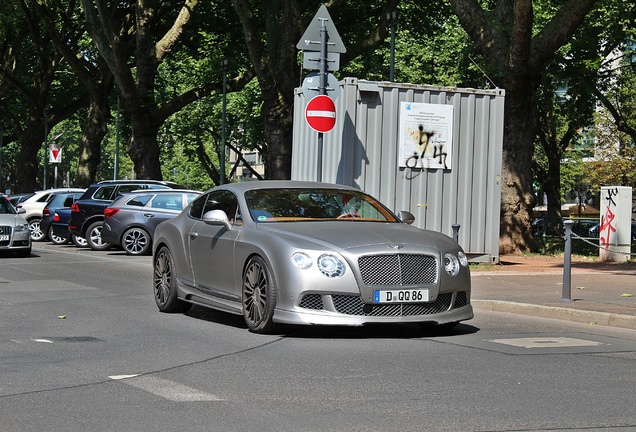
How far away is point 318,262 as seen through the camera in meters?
10.1

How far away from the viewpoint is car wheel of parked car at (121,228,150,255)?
2572 cm

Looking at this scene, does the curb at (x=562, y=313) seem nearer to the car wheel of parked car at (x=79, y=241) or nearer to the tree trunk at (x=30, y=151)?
the car wheel of parked car at (x=79, y=241)

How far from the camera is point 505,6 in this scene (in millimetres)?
23375

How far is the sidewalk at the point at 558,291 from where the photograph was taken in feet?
40.3

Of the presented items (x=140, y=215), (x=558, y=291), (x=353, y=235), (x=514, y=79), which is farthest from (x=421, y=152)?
(x=353, y=235)

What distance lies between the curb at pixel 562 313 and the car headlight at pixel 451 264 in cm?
224

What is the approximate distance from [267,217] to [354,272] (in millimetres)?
1513

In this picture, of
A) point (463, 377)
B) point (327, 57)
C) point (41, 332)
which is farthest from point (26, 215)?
point (463, 377)

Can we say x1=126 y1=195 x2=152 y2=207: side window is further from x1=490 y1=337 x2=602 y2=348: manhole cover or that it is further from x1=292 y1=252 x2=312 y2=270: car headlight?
x1=490 y1=337 x2=602 y2=348: manhole cover

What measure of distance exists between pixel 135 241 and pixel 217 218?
14.9 metres

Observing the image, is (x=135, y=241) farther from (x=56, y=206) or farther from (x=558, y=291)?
(x=558, y=291)

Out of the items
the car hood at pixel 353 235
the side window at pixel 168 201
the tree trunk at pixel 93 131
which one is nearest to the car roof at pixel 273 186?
the car hood at pixel 353 235

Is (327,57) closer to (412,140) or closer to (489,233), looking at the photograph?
(412,140)

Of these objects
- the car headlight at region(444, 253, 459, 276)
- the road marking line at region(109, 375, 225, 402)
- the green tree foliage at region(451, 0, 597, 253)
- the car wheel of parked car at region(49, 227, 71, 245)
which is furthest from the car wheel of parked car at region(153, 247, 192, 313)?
the car wheel of parked car at region(49, 227, 71, 245)
